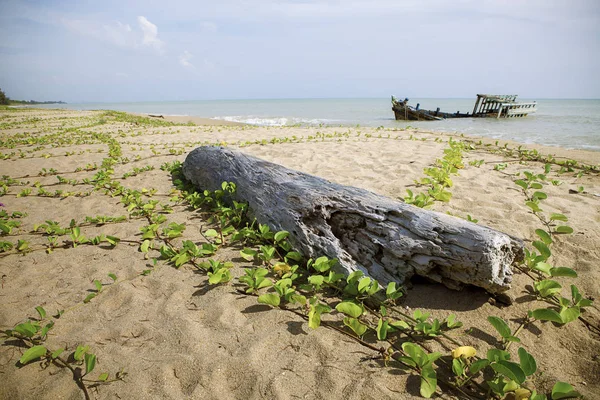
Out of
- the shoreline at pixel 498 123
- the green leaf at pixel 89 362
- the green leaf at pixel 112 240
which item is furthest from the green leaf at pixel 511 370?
the shoreline at pixel 498 123

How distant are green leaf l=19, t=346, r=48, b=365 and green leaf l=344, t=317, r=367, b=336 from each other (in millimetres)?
1788

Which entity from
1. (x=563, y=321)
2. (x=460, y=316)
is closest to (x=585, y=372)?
(x=563, y=321)

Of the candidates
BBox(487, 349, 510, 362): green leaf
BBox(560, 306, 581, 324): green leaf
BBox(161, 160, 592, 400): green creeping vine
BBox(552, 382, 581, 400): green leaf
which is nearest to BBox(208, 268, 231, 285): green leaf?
BBox(161, 160, 592, 400): green creeping vine

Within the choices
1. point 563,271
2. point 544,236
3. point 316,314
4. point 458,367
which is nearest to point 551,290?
point 563,271

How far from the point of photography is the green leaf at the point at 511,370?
4.44 feet

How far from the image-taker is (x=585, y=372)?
1618 millimetres

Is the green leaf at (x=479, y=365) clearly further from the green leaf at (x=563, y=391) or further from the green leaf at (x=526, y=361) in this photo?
the green leaf at (x=563, y=391)

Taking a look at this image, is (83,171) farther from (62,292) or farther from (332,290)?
(332,290)

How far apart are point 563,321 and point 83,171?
7411 millimetres

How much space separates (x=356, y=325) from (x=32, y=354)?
6.15ft

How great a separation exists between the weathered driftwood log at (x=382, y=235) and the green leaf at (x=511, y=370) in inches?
27.5

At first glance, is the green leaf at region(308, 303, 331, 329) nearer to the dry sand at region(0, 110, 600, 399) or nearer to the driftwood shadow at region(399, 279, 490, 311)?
the dry sand at region(0, 110, 600, 399)

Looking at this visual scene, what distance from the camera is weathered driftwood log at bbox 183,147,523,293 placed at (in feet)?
6.70

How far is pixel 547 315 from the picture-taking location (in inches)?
68.8
